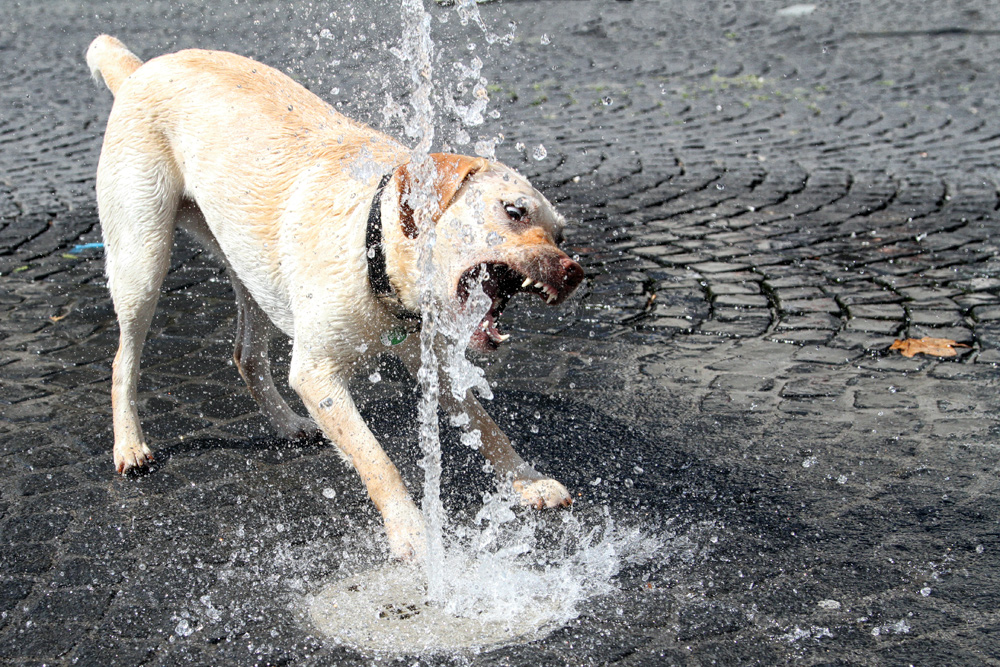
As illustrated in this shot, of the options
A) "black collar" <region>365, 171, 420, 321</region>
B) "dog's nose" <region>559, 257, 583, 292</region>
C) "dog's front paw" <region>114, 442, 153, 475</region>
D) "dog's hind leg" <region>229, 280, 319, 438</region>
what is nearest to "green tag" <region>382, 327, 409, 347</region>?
"black collar" <region>365, 171, 420, 321</region>

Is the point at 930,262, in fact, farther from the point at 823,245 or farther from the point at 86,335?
the point at 86,335

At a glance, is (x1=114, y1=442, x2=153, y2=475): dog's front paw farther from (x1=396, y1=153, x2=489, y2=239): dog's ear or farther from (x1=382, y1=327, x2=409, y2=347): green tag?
(x1=396, y1=153, x2=489, y2=239): dog's ear

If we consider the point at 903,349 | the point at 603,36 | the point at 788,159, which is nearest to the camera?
the point at 903,349

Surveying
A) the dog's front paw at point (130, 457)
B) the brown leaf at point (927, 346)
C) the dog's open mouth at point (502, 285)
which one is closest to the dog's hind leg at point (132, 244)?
the dog's front paw at point (130, 457)

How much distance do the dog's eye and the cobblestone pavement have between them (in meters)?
1.33

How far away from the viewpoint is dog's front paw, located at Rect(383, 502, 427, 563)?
338 centimetres

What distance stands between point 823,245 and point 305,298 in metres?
4.62

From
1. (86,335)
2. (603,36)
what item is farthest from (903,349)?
(603,36)

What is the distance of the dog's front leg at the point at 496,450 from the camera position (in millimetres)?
3943

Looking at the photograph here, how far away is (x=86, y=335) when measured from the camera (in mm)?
5703

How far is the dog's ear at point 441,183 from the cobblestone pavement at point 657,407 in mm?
1292

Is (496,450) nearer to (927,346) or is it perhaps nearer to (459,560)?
(459,560)

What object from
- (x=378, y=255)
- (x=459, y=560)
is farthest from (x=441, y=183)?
(x=459, y=560)

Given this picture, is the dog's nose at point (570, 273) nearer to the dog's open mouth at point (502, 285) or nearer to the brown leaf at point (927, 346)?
the dog's open mouth at point (502, 285)
